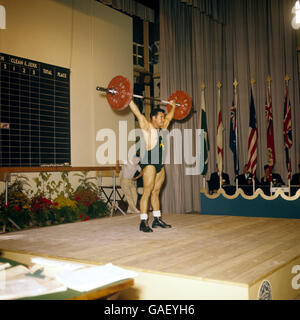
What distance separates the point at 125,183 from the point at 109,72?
261cm

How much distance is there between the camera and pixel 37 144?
6.53 metres

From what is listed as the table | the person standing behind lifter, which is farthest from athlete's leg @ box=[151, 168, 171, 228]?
the person standing behind lifter

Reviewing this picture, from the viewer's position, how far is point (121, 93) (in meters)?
3.97

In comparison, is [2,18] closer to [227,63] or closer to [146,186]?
[146,186]

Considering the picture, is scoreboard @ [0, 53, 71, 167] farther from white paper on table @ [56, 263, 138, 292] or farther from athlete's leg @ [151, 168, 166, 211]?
white paper on table @ [56, 263, 138, 292]

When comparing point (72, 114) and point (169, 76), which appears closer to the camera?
point (72, 114)

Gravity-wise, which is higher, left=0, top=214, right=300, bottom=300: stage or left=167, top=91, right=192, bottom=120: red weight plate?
left=167, top=91, right=192, bottom=120: red weight plate

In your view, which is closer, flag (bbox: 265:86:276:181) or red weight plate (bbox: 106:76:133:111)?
red weight plate (bbox: 106:76:133:111)

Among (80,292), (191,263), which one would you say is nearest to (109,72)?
(191,263)

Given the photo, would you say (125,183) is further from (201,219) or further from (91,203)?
(201,219)

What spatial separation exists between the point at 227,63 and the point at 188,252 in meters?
7.63

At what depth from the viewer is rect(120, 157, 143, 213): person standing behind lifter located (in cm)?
716

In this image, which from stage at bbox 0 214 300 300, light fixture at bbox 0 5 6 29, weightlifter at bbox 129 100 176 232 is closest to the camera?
stage at bbox 0 214 300 300

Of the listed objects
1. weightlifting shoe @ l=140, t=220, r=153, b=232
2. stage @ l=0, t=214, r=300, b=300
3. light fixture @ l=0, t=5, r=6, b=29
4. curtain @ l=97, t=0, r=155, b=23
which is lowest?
stage @ l=0, t=214, r=300, b=300
